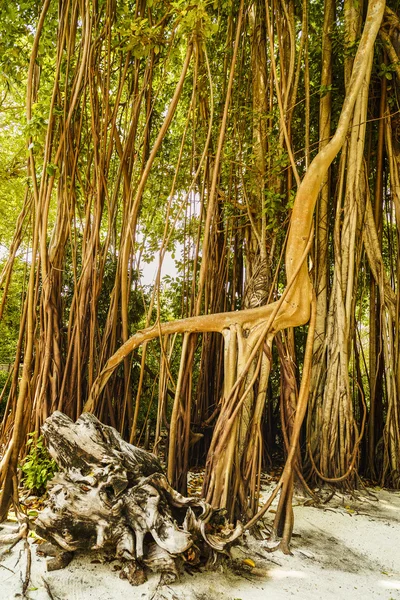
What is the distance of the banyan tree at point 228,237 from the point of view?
1.97 metres

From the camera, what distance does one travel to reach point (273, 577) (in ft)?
5.12

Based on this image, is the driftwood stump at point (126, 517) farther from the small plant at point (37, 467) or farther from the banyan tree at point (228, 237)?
the small plant at point (37, 467)

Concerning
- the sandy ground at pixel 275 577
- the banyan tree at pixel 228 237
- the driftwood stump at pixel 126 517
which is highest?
the banyan tree at pixel 228 237

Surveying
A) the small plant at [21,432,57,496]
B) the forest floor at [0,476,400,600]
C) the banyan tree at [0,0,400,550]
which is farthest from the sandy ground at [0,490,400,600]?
the small plant at [21,432,57,496]

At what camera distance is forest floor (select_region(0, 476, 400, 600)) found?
4.56ft

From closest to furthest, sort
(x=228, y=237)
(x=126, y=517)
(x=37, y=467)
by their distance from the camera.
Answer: (x=126, y=517)
(x=37, y=467)
(x=228, y=237)

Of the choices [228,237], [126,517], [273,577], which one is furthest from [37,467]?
[228,237]

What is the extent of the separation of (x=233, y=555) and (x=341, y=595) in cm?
42

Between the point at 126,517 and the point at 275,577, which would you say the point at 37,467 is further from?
the point at 275,577

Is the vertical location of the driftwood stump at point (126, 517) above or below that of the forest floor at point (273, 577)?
above

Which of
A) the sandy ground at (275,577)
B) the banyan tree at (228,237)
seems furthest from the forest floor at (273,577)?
the banyan tree at (228,237)

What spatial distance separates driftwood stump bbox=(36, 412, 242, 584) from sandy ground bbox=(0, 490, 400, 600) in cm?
6

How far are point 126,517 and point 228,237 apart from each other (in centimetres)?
224

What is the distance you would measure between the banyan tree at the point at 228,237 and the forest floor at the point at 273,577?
161 mm
